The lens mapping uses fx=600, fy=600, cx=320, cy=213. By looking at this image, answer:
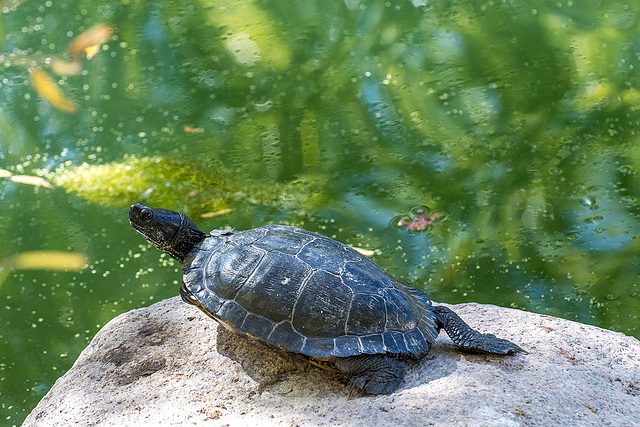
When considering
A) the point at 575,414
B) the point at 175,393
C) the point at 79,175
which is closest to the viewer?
the point at 575,414

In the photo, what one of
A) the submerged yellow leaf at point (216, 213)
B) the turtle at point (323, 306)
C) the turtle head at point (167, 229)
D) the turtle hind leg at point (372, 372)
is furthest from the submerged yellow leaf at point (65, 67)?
A: the turtle hind leg at point (372, 372)

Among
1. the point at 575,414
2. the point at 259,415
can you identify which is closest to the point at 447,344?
the point at 575,414

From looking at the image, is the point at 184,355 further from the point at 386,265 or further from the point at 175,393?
the point at 386,265

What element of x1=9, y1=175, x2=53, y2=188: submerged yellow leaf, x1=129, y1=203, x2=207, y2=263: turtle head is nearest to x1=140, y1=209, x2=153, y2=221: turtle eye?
x1=129, y1=203, x2=207, y2=263: turtle head

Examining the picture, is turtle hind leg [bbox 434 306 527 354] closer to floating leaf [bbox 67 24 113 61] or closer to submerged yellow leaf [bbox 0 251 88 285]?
submerged yellow leaf [bbox 0 251 88 285]

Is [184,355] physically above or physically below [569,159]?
above

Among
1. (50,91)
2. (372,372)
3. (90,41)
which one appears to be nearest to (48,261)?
(50,91)

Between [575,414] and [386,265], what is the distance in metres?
1.41

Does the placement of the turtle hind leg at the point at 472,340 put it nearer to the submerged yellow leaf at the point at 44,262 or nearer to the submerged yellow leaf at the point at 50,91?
the submerged yellow leaf at the point at 44,262

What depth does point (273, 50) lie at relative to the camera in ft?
15.6

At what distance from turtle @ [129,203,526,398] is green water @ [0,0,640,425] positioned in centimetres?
88

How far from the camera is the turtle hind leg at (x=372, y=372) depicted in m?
1.86

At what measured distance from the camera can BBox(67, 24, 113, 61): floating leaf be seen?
4.83 metres

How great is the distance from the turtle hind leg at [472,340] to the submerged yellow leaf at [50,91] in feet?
10.9
